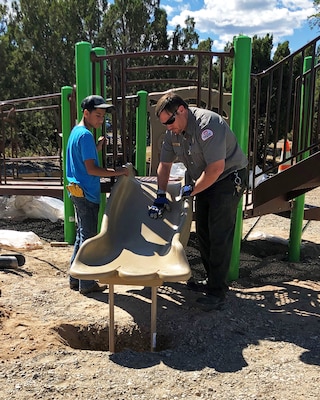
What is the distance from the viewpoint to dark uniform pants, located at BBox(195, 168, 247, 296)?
→ 366cm

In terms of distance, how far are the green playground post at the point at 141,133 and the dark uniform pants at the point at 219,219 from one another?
2646mm

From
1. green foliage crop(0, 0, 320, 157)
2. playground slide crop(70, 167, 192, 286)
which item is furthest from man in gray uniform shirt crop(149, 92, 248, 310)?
green foliage crop(0, 0, 320, 157)

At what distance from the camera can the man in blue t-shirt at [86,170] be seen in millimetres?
3756

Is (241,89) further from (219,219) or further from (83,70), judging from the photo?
(83,70)

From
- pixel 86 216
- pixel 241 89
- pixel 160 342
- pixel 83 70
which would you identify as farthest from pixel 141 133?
pixel 160 342

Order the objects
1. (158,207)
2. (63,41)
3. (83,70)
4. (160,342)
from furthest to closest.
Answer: (63,41) < (83,70) < (158,207) < (160,342)

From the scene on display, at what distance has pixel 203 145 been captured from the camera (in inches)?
132

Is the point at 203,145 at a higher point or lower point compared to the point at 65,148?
higher

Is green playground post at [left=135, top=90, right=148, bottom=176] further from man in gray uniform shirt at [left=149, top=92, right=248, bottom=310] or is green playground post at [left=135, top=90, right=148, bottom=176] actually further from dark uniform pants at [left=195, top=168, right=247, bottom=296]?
dark uniform pants at [left=195, top=168, right=247, bottom=296]

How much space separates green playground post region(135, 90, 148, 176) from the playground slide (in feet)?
5.30

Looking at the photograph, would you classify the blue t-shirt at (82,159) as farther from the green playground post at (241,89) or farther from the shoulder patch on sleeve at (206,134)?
the green playground post at (241,89)

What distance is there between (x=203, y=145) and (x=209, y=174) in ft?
0.74

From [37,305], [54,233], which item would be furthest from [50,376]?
[54,233]

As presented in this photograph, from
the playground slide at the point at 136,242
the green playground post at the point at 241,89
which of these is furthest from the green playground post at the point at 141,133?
the green playground post at the point at 241,89
